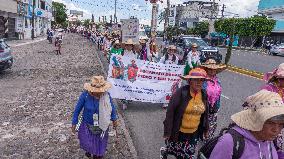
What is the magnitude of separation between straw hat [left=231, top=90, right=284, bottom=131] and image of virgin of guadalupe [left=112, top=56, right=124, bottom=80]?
23.2ft

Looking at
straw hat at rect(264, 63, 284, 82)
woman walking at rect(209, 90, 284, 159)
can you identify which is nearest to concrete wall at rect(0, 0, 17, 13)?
straw hat at rect(264, 63, 284, 82)

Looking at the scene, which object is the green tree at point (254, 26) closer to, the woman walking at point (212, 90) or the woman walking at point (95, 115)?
the woman walking at point (212, 90)

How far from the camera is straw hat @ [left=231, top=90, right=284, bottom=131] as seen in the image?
2.43 metres

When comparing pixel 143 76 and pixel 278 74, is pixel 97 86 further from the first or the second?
pixel 143 76

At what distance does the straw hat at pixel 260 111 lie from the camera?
243 centimetres

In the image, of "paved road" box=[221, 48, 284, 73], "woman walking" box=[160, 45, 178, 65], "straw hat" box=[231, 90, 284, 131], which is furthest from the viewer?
"paved road" box=[221, 48, 284, 73]

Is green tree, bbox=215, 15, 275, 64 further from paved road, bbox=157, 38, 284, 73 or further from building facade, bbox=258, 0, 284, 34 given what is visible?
paved road, bbox=157, 38, 284, 73

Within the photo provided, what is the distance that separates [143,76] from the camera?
381 inches

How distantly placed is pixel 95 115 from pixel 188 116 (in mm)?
1371

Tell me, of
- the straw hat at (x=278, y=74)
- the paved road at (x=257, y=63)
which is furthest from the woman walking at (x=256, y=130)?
the paved road at (x=257, y=63)

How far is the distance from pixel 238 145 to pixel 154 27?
19571 millimetres

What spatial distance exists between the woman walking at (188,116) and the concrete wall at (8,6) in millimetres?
37281

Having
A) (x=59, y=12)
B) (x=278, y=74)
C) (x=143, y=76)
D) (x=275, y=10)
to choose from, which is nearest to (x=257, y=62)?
(x=143, y=76)

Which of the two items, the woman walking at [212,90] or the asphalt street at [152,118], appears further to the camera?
the asphalt street at [152,118]
